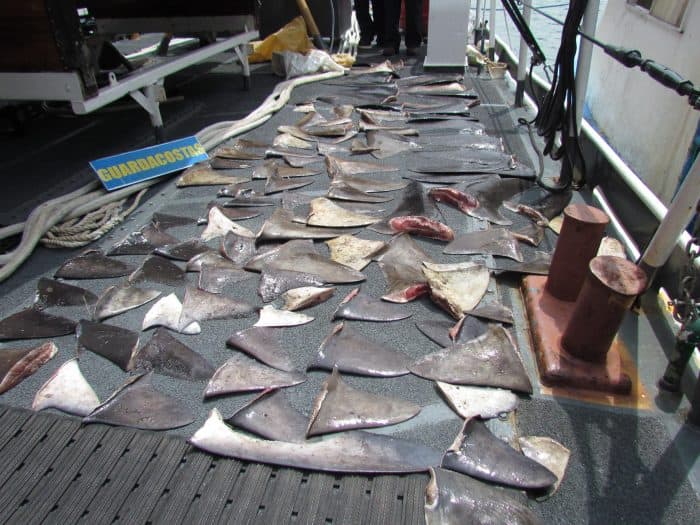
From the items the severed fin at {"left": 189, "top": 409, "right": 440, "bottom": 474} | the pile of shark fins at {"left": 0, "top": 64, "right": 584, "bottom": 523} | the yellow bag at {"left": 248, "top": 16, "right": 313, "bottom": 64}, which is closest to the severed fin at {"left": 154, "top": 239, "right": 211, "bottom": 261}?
the pile of shark fins at {"left": 0, "top": 64, "right": 584, "bottom": 523}

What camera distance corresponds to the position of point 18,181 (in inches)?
141

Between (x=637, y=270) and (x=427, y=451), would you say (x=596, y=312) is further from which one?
(x=427, y=451)

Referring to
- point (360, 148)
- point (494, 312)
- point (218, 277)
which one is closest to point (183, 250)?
point (218, 277)

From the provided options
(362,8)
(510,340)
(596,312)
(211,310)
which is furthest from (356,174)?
(362,8)

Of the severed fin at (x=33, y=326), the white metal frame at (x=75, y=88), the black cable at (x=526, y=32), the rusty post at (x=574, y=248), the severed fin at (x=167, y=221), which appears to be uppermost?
the black cable at (x=526, y=32)

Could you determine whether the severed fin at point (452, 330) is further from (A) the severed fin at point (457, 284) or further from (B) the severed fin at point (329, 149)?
(B) the severed fin at point (329, 149)

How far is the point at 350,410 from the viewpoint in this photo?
5.51 feet

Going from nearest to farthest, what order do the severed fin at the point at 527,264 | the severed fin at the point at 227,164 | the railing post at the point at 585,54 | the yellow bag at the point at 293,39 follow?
the severed fin at the point at 527,264 < the railing post at the point at 585,54 < the severed fin at the point at 227,164 < the yellow bag at the point at 293,39

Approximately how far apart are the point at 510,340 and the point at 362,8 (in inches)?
280

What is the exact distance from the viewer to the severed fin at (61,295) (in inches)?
89.8

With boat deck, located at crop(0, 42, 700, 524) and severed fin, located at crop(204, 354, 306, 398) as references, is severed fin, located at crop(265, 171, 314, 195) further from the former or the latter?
severed fin, located at crop(204, 354, 306, 398)

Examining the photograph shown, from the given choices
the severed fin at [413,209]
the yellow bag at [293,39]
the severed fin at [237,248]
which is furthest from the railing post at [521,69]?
the severed fin at [237,248]

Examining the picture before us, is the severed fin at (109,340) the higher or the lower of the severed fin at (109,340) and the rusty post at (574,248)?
the lower

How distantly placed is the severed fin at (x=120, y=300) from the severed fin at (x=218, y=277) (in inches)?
9.2
